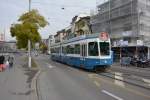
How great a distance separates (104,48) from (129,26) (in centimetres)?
3402

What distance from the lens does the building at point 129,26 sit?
194ft

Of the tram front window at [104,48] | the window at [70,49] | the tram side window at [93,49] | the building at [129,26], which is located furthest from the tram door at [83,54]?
the building at [129,26]

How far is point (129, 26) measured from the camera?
62.8 meters

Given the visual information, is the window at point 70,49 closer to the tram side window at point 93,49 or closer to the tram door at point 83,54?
the tram door at point 83,54

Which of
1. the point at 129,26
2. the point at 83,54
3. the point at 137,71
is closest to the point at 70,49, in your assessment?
the point at 83,54

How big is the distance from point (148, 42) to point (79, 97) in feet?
139

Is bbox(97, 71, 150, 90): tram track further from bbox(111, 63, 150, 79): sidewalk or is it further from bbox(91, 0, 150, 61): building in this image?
bbox(91, 0, 150, 61): building

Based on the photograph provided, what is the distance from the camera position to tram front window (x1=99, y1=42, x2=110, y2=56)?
97.5 ft

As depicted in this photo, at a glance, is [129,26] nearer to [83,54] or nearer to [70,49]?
[70,49]

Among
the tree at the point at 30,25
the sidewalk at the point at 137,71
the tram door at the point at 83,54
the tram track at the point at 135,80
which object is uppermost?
the tree at the point at 30,25

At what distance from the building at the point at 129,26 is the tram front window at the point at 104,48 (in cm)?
2402

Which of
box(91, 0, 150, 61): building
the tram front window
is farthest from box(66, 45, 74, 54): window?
box(91, 0, 150, 61): building

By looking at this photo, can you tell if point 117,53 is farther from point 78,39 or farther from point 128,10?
point 78,39

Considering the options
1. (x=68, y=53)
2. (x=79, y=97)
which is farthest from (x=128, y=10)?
(x=79, y=97)
